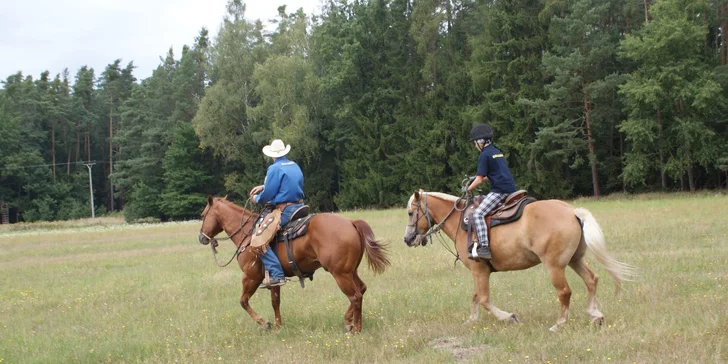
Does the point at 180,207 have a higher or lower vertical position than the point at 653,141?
lower

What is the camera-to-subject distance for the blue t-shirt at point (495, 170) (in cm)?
909

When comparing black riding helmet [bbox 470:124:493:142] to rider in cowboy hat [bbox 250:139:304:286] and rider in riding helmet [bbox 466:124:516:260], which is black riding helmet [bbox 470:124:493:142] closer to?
rider in riding helmet [bbox 466:124:516:260]

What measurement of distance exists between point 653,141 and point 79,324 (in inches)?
1441

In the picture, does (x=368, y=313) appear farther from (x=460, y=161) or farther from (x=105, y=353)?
(x=460, y=161)

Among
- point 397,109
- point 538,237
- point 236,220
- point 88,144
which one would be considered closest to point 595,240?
point 538,237

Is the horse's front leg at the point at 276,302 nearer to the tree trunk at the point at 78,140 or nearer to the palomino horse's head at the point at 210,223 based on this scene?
the palomino horse's head at the point at 210,223

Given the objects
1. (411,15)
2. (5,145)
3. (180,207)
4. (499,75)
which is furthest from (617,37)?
(5,145)

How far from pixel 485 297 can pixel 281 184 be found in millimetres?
3804

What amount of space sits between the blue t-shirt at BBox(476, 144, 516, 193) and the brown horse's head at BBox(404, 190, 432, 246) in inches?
51.0

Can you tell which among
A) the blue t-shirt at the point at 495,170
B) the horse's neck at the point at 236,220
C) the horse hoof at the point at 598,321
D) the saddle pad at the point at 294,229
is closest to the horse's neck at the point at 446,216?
the blue t-shirt at the point at 495,170

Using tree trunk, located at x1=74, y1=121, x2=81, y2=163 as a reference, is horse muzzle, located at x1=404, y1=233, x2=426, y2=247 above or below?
below

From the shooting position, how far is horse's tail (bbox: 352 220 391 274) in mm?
9422

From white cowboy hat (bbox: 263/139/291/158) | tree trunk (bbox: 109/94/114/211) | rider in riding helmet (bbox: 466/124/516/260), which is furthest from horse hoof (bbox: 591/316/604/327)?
tree trunk (bbox: 109/94/114/211)

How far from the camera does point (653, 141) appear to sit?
126ft
